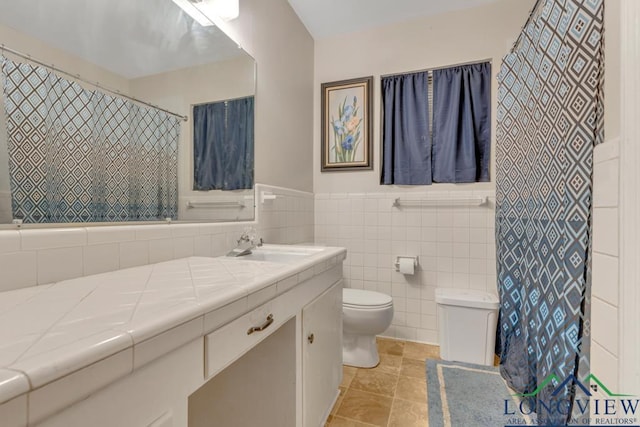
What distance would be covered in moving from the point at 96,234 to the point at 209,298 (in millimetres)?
534

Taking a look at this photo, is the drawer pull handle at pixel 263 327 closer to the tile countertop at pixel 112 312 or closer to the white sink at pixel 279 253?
the tile countertop at pixel 112 312

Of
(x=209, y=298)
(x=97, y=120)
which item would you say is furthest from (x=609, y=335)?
(x=97, y=120)

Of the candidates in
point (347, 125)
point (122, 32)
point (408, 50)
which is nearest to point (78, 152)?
point (122, 32)

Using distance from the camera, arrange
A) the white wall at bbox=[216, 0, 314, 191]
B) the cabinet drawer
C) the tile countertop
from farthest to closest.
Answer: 1. the white wall at bbox=[216, 0, 314, 191]
2. the cabinet drawer
3. the tile countertop

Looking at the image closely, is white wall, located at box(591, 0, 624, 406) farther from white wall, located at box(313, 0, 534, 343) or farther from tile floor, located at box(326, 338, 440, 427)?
white wall, located at box(313, 0, 534, 343)

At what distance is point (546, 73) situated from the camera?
126 centimetres

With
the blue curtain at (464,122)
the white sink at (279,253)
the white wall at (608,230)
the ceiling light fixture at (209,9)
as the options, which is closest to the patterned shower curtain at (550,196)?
the white wall at (608,230)

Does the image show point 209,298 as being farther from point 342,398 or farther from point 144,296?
point 342,398

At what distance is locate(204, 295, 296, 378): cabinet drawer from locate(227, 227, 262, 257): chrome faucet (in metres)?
0.53

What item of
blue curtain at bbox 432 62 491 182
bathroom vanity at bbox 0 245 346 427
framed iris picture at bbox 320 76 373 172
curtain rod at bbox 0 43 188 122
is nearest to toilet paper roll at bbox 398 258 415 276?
blue curtain at bbox 432 62 491 182

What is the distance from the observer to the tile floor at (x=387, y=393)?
1.45m

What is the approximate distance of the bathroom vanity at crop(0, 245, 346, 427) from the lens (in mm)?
378

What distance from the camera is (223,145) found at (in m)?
1.57

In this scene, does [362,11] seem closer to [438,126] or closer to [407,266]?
[438,126]
